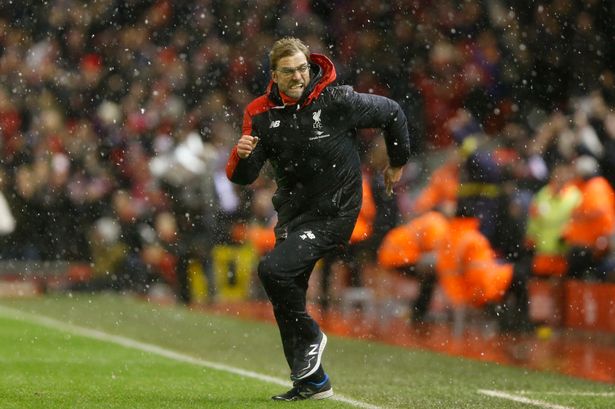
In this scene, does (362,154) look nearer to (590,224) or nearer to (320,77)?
(590,224)

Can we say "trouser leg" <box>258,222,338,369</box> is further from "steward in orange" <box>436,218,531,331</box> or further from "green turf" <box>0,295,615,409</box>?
"steward in orange" <box>436,218,531,331</box>

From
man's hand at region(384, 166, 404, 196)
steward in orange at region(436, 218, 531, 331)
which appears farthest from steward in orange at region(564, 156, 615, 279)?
man's hand at region(384, 166, 404, 196)

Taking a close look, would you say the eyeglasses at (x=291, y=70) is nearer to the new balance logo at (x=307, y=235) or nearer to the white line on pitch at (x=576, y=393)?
the new balance logo at (x=307, y=235)

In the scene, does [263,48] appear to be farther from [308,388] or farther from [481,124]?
[308,388]

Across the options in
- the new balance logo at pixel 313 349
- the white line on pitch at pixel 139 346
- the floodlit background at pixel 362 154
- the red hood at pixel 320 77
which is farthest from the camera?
the floodlit background at pixel 362 154

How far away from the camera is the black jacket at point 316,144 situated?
682cm

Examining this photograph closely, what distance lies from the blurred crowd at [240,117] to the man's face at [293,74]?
18.0 ft

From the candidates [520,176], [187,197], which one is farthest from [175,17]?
[520,176]

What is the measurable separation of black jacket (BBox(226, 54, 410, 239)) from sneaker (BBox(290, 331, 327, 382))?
65 centimetres

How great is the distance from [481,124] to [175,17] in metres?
8.41

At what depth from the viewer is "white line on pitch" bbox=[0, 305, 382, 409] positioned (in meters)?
8.14

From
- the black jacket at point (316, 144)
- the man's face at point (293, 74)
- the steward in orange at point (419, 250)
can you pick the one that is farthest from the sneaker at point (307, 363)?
the steward in orange at point (419, 250)

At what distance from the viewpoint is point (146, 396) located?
23.4ft

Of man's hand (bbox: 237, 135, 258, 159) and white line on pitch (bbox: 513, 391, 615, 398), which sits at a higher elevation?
man's hand (bbox: 237, 135, 258, 159)
